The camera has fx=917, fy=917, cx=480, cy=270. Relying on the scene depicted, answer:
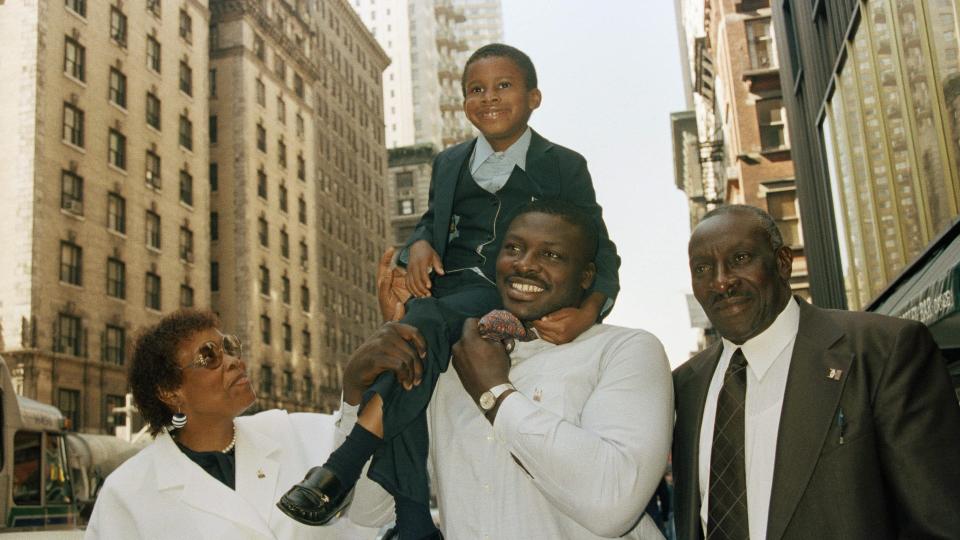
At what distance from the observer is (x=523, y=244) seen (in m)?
3.25

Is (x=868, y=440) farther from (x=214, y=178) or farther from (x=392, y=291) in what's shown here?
(x=214, y=178)

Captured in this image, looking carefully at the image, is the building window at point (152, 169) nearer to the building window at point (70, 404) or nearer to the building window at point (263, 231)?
the building window at point (263, 231)

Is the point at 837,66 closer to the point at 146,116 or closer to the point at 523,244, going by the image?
the point at 523,244

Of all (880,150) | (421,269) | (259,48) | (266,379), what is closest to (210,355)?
(421,269)

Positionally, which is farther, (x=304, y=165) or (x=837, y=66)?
(x=304, y=165)

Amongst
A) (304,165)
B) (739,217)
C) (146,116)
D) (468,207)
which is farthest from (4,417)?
(304,165)

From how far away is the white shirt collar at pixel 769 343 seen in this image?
3.39 meters

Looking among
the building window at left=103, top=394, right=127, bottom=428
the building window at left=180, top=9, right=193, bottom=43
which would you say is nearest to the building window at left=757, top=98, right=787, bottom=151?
the building window at left=103, top=394, right=127, bottom=428

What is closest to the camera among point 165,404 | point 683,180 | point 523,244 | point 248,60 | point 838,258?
point 523,244

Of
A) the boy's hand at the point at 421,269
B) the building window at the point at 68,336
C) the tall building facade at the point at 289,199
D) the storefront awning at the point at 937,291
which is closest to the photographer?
the boy's hand at the point at 421,269

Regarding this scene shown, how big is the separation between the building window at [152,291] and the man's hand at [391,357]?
1640 inches

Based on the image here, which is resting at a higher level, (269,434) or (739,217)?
(739,217)

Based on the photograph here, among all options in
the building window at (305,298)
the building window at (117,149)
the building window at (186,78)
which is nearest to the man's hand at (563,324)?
the building window at (117,149)

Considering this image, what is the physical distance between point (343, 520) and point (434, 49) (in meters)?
147
